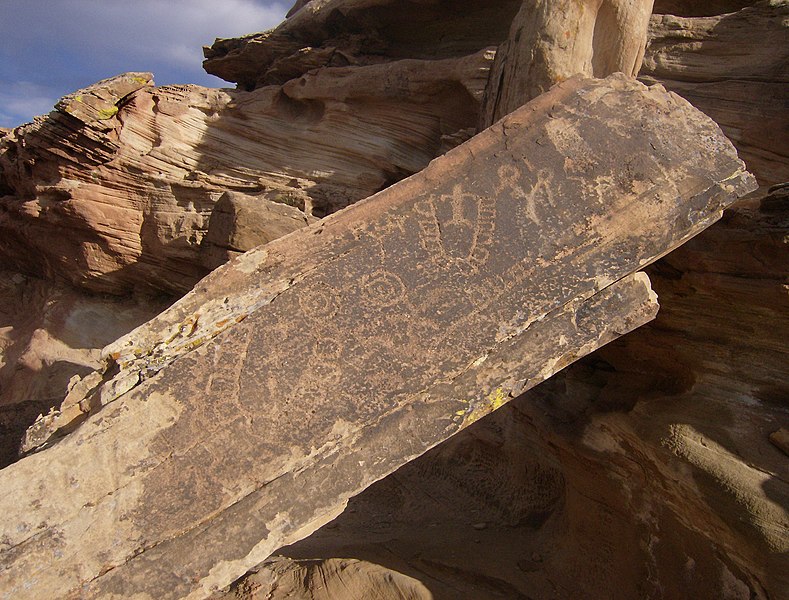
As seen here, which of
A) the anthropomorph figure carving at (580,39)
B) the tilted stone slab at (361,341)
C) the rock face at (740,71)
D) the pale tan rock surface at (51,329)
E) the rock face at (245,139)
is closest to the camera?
the tilted stone slab at (361,341)

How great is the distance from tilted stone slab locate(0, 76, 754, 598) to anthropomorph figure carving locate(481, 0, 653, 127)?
1.33 metres

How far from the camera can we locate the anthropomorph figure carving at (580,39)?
3160 millimetres

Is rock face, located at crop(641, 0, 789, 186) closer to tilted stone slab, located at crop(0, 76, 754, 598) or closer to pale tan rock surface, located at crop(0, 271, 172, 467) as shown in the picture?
tilted stone slab, located at crop(0, 76, 754, 598)

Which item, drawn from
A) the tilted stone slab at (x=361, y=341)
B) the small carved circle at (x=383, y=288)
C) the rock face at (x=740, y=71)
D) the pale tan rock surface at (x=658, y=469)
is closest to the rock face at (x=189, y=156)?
the rock face at (x=740, y=71)

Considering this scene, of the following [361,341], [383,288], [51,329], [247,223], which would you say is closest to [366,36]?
[247,223]

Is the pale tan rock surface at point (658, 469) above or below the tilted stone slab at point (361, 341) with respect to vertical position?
below

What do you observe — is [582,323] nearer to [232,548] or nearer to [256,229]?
[232,548]

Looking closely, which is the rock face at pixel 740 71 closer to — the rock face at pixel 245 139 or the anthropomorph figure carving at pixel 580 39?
the rock face at pixel 245 139

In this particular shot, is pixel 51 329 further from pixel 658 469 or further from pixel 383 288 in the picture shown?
pixel 658 469

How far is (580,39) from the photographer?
3197 mm

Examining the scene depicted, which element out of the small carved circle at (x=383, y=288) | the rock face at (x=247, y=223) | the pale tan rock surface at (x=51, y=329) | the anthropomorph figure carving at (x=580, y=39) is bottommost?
the pale tan rock surface at (x=51, y=329)

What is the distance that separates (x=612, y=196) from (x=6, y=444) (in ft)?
11.0

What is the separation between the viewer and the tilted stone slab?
170 cm

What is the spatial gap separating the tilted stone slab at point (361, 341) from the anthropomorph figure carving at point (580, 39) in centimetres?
133
